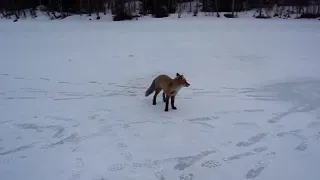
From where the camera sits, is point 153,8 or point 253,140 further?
point 153,8

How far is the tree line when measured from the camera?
102ft

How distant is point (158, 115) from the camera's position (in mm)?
7285

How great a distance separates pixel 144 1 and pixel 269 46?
19.3 metres

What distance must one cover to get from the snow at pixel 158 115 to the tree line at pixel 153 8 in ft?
54.0

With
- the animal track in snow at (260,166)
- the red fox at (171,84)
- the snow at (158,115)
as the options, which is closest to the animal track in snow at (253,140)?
the snow at (158,115)

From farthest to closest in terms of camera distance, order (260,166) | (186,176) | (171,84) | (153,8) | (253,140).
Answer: (153,8)
(171,84)
(253,140)
(260,166)
(186,176)

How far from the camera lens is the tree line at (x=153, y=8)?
31078mm

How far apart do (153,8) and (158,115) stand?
26.9 meters

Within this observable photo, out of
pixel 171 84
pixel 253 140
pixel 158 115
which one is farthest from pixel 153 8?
pixel 253 140

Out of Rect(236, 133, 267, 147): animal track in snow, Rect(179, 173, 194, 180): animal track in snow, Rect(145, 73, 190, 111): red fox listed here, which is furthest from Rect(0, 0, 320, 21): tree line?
Rect(179, 173, 194, 180): animal track in snow

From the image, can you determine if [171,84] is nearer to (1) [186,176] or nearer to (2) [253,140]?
(2) [253,140]

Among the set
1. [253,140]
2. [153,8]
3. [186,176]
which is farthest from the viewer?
[153,8]

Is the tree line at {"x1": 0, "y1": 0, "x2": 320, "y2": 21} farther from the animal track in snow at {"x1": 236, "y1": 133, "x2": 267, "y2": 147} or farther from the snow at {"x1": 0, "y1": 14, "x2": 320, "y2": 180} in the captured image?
the animal track in snow at {"x1": 236, "y1": 133, "x2": 267, "y2": 147}

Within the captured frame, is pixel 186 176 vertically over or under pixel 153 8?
under
